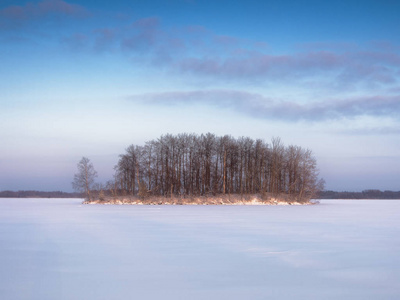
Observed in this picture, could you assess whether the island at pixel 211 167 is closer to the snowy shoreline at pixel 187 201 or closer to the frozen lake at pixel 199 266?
the snowy shoreline at pixel 187 201

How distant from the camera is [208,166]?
55031mm

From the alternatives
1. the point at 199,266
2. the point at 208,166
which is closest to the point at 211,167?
the point at 208,166

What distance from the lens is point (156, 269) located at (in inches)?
274

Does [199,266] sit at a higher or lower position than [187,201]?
higher

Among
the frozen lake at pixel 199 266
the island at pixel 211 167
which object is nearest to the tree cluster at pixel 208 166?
the island at pixel 211 167

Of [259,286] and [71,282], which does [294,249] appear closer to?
[259,286]

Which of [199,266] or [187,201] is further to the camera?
[187,201]

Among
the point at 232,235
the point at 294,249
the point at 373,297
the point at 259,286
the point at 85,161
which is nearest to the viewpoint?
the point at 373,297

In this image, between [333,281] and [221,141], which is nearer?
[333,281]

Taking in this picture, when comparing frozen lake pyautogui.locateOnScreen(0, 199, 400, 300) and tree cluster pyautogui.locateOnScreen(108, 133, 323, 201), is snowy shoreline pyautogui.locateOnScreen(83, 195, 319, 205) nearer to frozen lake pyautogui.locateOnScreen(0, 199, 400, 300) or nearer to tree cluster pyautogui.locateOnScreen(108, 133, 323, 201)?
tree cluster pyautogui.locateOnScreen(108, 133, 323, 201)

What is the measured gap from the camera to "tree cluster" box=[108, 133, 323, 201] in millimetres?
54250

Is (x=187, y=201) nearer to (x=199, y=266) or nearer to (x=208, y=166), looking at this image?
(x=208, y=166)

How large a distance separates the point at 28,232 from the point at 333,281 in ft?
33.1

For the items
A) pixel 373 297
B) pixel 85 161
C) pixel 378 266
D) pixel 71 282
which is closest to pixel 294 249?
pixel 378 266
